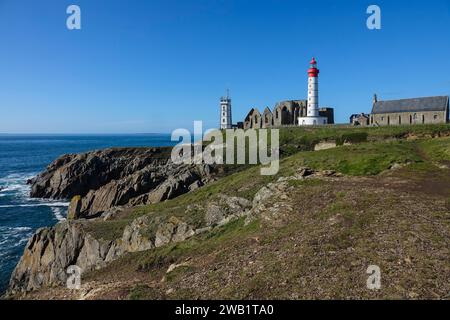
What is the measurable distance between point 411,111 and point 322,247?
207ft

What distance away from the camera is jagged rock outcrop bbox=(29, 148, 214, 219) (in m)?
52.8

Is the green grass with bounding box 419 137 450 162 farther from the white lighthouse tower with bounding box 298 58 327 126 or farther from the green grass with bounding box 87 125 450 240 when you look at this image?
the white lighthouse tower with bounding box 298 58 327 126

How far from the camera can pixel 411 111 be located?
228 ft

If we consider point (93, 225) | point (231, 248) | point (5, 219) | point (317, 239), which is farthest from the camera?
point (5, 219)

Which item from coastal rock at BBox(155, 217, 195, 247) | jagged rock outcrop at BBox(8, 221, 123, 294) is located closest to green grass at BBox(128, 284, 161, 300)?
coastal rock at BBox(155, 217, 195, 247)

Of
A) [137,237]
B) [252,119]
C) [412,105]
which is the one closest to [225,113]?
[252,119]

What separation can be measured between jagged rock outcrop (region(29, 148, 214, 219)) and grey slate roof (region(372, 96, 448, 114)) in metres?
42.2

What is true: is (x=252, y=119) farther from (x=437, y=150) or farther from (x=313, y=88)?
(x=437, y=150)

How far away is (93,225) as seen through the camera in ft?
115

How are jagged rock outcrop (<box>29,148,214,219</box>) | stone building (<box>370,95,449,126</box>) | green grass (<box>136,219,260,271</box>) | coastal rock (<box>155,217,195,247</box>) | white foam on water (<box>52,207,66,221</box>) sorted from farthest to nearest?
1. stone building (<box>370,95,449,126</box>)
2. white foam on water (<box>52,207,66,221</box>)
3. jagged rock outcrop (<box>29,148,214,219</box>)
4. coastal rock (<box>155,217,195,247</box>)
5. green grass (<box>136,219,260,271</box>)

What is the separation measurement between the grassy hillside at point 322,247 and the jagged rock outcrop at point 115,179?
1923 cm
